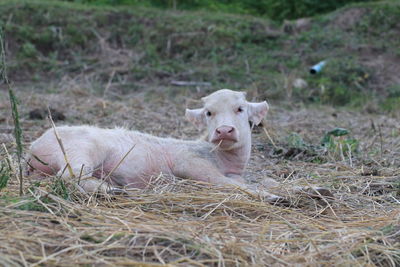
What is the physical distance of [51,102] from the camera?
1060cm

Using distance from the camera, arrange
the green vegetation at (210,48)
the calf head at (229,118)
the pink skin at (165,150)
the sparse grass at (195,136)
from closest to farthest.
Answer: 1. the sparse grass at (195,136)
2. the pink skin at (165,150)
3. the calf head at (229,118)
4. the green vegetation at (210,48)

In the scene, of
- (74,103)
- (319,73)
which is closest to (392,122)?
(319,73)

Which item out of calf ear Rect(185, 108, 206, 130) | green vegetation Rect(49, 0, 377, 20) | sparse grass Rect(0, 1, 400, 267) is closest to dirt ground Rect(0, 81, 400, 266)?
sparse grass Rect(0, 1, 400, 267)

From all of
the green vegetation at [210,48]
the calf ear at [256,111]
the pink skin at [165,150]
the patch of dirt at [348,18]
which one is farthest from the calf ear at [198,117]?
the patch of dirt at [348,18]

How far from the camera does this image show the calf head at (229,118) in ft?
17.1

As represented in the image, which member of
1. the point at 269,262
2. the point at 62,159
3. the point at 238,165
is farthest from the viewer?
the point at 238,165

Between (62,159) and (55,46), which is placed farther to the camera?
(55,46)

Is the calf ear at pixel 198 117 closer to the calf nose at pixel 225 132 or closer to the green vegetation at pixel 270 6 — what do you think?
the calf nose at pixel 225 132

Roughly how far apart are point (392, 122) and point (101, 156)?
21.4ft

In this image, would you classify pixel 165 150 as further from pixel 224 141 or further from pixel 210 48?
pixel 210 48

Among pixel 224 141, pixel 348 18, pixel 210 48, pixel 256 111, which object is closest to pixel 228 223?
pixel 224 141

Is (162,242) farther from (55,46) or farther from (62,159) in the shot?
(55,46)

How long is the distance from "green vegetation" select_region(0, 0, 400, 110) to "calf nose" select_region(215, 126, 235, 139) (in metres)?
7.36

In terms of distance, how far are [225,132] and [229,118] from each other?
7.8 inches
